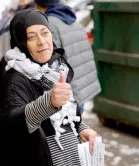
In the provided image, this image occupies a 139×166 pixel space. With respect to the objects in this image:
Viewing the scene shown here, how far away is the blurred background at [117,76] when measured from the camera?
316 centimetres

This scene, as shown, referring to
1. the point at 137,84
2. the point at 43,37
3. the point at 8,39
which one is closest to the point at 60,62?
the point at 43,37

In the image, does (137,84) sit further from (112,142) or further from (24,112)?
(24,112)

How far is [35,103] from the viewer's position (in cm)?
133

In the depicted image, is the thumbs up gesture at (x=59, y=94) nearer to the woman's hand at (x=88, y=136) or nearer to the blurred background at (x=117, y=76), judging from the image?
the woman's hand at (x=88, y=136)

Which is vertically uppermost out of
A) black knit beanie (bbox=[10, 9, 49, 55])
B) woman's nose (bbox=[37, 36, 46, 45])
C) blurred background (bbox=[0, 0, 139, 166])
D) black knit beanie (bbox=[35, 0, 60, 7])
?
black knit beanie (bbox=[10, 9, 49, 55])

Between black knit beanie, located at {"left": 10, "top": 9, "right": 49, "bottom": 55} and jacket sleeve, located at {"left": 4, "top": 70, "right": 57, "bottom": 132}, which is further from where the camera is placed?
black knit beanie, located at {"left": 10, "top": 9, "right": 49, "bottom": 55}

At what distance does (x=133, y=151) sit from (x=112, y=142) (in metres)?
0.28

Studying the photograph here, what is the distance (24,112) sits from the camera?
1342 millimetres

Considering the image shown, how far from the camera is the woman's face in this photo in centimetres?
154

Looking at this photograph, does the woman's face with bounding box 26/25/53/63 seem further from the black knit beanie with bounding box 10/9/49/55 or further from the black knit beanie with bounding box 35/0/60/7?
the black knit beanie with bounding box 35/0/60/7

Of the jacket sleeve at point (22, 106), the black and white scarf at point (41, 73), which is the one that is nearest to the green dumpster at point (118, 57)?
the black and white scarf at point (41, 73)

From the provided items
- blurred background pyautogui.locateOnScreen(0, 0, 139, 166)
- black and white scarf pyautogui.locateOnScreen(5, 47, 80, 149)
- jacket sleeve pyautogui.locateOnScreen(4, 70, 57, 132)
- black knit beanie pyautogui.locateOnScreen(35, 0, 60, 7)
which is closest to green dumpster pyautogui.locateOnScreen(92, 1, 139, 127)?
blurred background pyautogui.locateOnScreen(0, 0, 139, 166)

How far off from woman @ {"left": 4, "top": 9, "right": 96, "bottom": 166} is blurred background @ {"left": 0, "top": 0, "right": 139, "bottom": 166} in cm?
155

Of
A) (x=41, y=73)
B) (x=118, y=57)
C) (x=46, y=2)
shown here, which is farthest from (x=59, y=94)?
(x=118, y=57)
